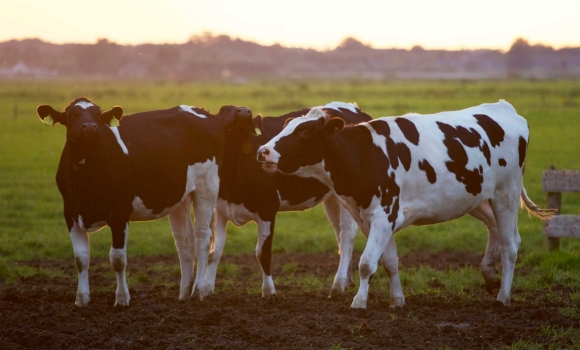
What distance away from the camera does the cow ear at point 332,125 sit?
322 inches

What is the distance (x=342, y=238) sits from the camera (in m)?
11.0

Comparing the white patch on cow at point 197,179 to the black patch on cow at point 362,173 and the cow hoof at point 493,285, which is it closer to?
the black patch on cow at point 362,173

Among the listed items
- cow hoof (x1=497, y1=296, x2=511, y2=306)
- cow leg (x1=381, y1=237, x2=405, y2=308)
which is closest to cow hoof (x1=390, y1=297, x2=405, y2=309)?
cow leg (x1=381, y1=237, x2=405, y2=308)

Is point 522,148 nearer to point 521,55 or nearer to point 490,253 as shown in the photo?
point 490,253

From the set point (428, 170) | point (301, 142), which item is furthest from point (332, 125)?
point (428, 170)

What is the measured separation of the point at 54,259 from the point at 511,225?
22.8 feet

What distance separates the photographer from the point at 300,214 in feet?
57.2

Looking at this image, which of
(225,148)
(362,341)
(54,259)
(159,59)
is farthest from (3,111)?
(159,59)

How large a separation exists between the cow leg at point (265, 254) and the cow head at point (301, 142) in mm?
1623

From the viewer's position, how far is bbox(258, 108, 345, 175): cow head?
8.02 metres

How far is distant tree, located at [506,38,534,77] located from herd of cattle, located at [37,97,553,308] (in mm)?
178597

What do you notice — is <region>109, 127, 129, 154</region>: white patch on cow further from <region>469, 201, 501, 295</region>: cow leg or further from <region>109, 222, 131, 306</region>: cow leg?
<region>469, 201, 501, 295</region>: cow leg

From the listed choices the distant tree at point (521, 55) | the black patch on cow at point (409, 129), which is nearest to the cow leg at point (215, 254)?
the black patch on cow at point (409, 129)

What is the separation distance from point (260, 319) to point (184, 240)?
7.98 feet
